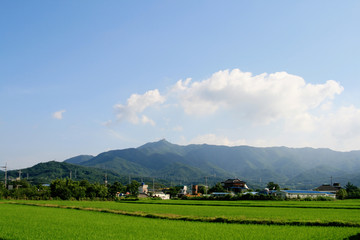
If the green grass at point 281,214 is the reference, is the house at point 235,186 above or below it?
below

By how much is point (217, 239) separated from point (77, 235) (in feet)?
32.5

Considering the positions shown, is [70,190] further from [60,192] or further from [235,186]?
[235,186]

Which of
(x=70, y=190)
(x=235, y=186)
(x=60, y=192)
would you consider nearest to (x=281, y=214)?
(x=70, y=190)

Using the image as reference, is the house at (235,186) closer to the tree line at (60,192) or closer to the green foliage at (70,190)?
the tree line at (60,192)

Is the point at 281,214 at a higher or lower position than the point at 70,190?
higher

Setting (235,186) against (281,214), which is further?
(235,186)

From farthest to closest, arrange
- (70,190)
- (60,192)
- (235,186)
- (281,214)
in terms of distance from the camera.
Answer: (235,186)
(70,190)
(60,192)
(281,214)

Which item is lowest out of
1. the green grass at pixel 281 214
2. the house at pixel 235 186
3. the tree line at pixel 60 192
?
the house at pixel 235 186

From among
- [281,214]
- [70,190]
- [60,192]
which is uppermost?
[281,214]

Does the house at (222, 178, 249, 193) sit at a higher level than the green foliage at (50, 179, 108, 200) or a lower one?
lower

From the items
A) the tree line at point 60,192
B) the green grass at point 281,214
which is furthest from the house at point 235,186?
the green grass at point 281,214

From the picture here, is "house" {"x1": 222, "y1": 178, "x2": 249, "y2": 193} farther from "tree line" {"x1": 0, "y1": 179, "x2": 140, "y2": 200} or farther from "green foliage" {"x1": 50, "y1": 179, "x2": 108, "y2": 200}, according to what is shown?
"green foliage" {"x1": 50, "y1": 179, "x2": 108, "y2": 200}

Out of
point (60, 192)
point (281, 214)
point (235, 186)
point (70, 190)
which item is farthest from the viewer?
point (235, 186)

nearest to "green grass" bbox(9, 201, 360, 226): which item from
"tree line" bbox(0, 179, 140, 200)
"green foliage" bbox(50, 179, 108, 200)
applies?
"green foliage" bbox(50, 179, 108, 200)
